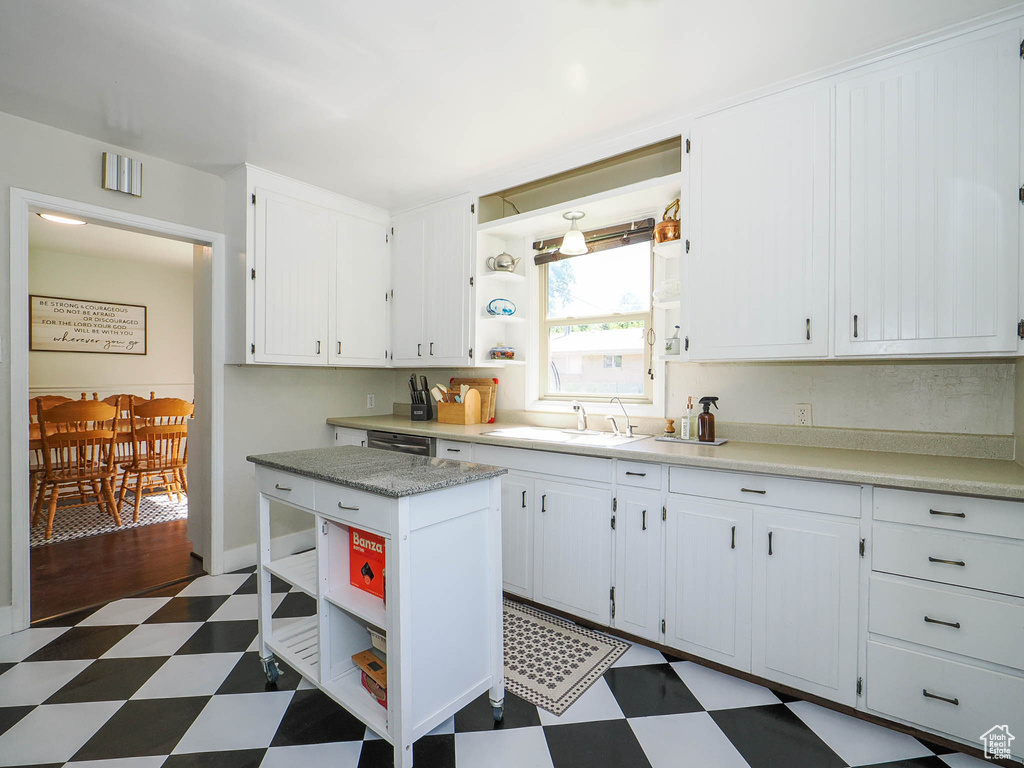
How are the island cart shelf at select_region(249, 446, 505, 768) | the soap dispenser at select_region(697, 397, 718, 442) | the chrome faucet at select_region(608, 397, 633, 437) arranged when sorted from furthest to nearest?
the chrome faucet at select_region(608, 397, 633, 437) → the soap dispenser at select_region(697, 397, 718, 442) → the island cart shelf at select_region(249, 446, 505, 768)

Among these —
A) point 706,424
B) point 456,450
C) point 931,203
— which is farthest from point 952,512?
point 456,450

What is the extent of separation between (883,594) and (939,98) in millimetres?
1806

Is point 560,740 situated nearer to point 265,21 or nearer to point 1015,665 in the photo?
point 1015,665

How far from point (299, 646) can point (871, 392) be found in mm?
2683

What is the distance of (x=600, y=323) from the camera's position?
3.13 metres

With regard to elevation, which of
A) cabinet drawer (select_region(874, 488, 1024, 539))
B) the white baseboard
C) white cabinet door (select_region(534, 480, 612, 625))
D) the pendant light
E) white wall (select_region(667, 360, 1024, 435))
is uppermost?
the pendant light

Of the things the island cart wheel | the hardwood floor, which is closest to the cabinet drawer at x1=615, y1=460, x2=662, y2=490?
the island cart wheel

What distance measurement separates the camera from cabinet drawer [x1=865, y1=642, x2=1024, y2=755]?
4.96 feet

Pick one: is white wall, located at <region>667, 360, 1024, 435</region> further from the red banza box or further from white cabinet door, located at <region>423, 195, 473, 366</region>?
the red banza box

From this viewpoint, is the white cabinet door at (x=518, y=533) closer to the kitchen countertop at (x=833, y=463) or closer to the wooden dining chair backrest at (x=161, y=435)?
the kitchen countertop at (x=833, y=463)

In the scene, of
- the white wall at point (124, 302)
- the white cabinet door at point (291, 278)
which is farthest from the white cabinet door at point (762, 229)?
the white wall at point (124, 302)

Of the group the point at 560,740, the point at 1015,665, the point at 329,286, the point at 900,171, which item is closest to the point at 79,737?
the point at 560,740

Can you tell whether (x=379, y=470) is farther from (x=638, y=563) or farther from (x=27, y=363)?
(x=27, y=363)

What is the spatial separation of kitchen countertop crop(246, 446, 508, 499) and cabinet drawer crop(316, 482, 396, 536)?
0.03 meters
